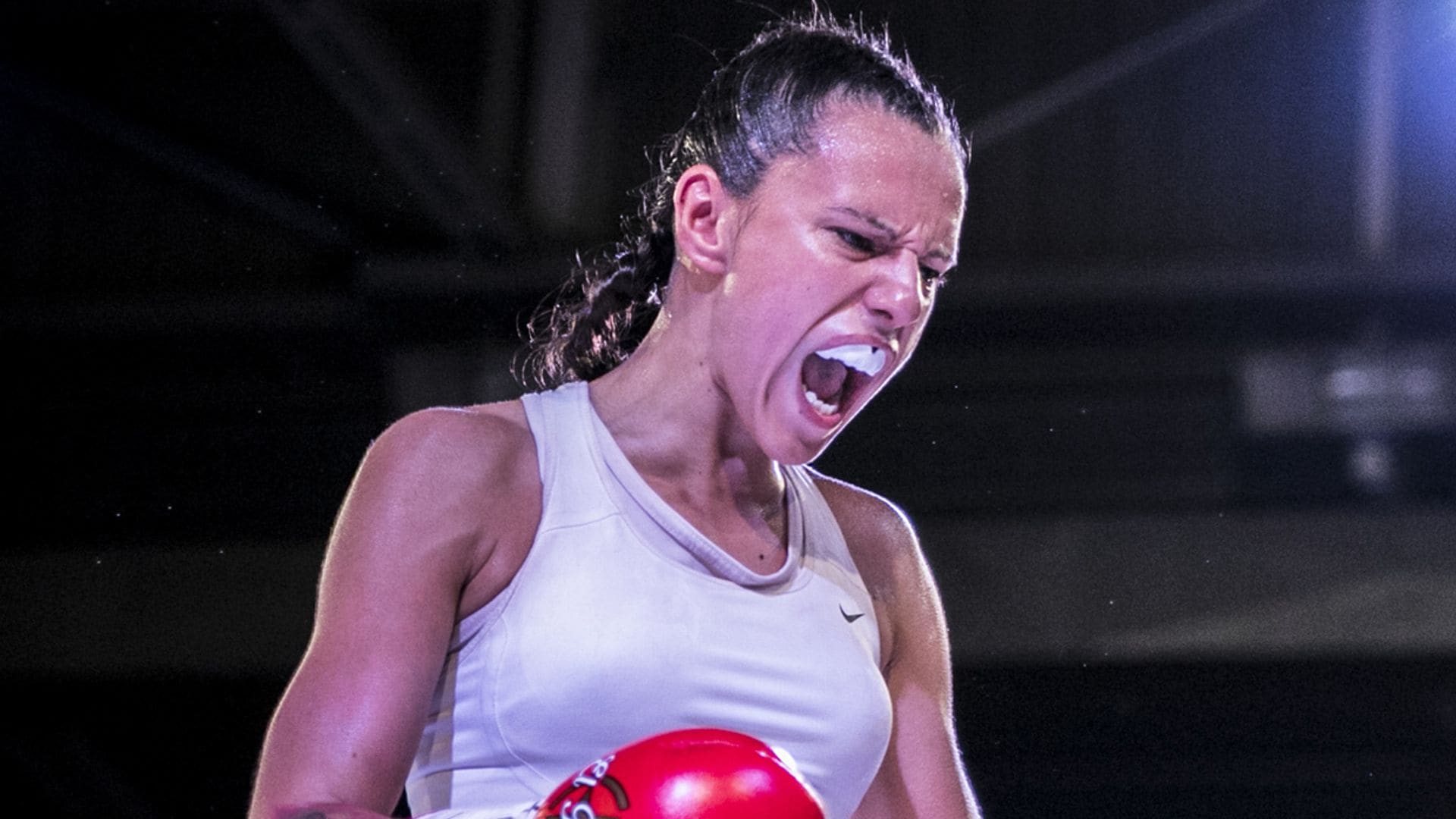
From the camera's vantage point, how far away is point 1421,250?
2.10 m

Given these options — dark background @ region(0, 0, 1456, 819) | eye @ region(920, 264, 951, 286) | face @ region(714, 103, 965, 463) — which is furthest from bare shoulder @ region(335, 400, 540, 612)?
dark background @ region(0, 0, 1456, 819)

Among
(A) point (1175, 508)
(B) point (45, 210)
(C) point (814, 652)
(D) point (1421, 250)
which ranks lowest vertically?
(A) point (1175, 508)

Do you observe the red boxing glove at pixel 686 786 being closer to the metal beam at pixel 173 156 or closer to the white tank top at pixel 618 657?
the white tank top at pixel 618 657

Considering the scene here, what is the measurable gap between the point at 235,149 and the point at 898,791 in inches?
55.7

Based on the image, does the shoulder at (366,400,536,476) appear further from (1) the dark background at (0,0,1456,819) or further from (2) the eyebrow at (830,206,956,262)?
(1) the dark background at (0,0,1456,819)

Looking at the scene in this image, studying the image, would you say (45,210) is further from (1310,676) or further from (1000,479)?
(1310,676)

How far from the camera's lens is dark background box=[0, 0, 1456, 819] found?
1854 mm

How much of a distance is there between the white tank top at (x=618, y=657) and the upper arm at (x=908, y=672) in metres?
0.08

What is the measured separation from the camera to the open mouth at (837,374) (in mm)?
964

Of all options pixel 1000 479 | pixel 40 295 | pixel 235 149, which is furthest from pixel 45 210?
pixel 1000 479

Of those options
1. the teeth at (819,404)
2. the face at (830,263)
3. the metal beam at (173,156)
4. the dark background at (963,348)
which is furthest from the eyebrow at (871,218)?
the metal beam at (173,156)

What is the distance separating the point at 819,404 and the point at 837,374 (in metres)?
0.04

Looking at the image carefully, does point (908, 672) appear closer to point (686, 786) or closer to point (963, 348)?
point (686, 786)

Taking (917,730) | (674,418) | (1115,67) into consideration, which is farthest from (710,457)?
(1115,67)
